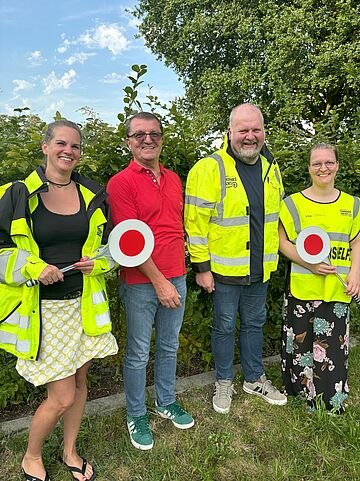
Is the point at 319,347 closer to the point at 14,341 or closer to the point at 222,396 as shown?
the point at 222,396

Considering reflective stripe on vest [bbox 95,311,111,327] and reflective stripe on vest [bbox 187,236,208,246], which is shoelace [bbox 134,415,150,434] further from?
reflective stripe on vest [bbox 187,236,208,246]

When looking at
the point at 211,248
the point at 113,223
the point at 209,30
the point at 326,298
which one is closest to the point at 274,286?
the point at 326,298

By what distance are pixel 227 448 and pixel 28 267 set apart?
1.66 m

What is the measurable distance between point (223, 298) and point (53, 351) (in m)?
1.26

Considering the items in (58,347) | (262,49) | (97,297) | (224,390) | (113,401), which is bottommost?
(113,401)

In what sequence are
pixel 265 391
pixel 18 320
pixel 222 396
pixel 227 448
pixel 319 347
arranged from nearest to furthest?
pixel 18 320 < pixel 227 448 < pixel 319 347 < pixel 222 396 < pixel 265 391

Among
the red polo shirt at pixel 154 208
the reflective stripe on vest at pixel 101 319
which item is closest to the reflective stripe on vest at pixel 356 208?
the red polo shirt at pixel 154 208

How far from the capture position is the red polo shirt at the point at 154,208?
244cm

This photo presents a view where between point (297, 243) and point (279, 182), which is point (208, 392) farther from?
point (279, 182)

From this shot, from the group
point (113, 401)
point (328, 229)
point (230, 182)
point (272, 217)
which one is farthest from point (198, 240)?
point (113, 401)

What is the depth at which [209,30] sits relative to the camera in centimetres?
1702

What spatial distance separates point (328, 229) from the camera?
2859mm

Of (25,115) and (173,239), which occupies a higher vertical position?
(25,115)

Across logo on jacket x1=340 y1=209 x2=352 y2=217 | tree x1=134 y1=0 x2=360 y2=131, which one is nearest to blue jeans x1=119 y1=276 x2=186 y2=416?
logo on jacket x1=340 y1=209 x2=352 y2=217
